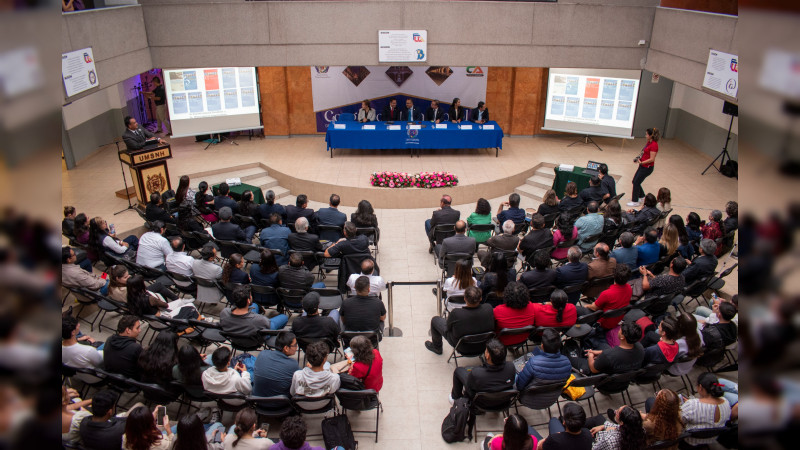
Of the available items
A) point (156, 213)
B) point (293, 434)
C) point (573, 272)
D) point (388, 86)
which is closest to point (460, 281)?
point (573, 272)

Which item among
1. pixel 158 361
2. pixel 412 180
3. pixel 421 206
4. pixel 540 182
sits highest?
pixel 158 361

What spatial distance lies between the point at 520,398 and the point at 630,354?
104 cm

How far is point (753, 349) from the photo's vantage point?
0.52 m

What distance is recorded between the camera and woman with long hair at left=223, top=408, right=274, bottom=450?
12.6ft

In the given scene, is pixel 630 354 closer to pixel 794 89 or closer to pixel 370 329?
pixel 370 329

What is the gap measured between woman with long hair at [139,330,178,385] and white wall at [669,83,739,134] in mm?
11339

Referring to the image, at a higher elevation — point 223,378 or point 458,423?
point 223,378

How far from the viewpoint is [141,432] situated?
377 cm

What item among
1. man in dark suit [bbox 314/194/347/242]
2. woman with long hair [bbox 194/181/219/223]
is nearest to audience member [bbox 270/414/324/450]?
man in dark suit [bbox 314/194/347/242]

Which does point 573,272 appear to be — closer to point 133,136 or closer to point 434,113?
point 133,136

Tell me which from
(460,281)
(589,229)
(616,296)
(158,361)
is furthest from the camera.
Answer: (589,229)

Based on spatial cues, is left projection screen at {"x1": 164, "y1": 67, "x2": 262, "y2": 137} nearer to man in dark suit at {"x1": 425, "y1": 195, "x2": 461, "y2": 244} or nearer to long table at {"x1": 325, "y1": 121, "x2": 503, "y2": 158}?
long table at {"x1": 325, "y1": 121, "x2": 503, "y2": 158}

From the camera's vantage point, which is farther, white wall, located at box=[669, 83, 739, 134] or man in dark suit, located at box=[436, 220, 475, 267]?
white wall, located at box=[669, 83, 739, 134]

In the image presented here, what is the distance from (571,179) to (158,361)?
8139 millimetres
